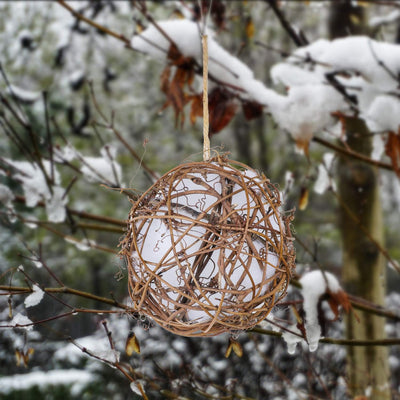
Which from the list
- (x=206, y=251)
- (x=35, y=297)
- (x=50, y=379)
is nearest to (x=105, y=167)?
(x=35, y=297)

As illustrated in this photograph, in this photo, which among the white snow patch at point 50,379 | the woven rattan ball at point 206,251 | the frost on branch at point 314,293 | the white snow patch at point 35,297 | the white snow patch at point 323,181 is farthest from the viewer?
the white snow patch at point 50,379

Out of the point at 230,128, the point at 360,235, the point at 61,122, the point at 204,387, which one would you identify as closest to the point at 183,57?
the point at 204,387

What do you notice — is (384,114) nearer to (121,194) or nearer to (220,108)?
(220,108)

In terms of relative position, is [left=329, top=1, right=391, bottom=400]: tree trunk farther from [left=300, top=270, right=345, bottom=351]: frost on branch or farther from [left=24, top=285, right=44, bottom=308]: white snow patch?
[left=24, top=285, right=44, bottom=308]: white snow patch

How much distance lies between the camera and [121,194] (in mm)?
1710

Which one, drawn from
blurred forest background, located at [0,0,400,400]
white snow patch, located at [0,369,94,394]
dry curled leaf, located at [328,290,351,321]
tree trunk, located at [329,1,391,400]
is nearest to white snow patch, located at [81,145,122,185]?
blurred forest background, located at [0,0,400,400]

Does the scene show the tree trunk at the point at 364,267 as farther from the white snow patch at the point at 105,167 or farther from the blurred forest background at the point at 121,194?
the white snow patch at the point at 105,167

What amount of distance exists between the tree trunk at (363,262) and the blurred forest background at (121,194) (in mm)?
23

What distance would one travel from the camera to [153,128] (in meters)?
5.05

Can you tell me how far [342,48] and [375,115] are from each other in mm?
302

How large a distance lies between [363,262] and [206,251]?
5.33 ft

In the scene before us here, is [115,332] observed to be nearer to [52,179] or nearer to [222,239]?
[52,179]

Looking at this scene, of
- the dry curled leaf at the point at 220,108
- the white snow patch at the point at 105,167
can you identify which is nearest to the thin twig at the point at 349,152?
the dry curled leaf at the point at 220,108

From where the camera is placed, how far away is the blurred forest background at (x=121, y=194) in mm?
1495
